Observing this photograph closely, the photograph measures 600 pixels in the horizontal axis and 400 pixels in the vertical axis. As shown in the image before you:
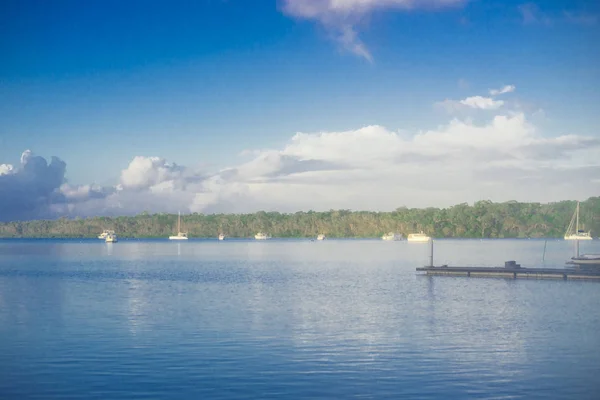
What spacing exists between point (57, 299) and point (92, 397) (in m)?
28.6

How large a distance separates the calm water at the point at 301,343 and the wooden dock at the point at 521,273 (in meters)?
7.83

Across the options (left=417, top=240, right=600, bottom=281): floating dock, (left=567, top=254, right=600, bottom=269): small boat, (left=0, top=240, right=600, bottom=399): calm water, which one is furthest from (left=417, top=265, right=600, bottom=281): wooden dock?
(left=567, top=254, right=600, bottom=269): small boat

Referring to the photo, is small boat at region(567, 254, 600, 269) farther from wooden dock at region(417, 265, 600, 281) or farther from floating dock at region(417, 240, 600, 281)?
Result: wooden dock at region(417, 265, 600, 281)

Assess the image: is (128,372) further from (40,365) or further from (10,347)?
(10,347)

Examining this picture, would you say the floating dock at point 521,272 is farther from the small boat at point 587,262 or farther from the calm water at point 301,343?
the small boat at point 587,262

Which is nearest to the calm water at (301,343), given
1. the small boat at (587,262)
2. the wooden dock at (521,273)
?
the wooden dock at (521,273)


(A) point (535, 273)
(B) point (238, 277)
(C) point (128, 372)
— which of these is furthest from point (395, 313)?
(B) point (238, 277)

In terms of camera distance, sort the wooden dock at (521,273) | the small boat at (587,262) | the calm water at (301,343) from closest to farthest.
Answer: the calm water at (301,343), the wooden dock at (521,273), the small boat at (587,262)

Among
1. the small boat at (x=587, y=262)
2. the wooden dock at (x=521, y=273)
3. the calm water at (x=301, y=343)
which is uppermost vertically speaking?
the small boat at (x=587, y=262)

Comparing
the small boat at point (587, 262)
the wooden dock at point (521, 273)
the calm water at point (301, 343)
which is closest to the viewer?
the calm water at point (301, 343)

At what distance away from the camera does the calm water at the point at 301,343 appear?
70.4 ft

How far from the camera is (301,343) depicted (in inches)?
1125

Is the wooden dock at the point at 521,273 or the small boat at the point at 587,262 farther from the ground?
the small boat at the point at 587,262

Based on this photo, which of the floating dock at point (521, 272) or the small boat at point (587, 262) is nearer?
the floating dock at point (521, 272)
